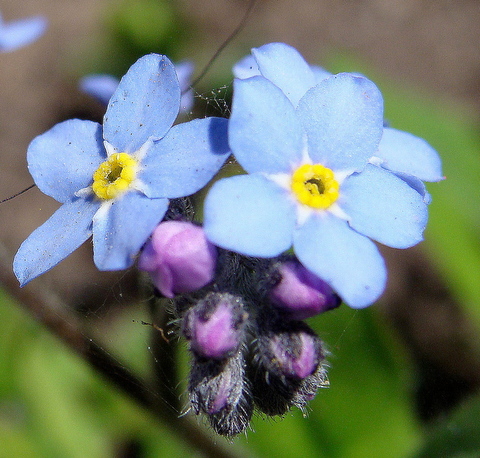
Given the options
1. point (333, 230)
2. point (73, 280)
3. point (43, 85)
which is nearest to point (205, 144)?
point (333, 230)

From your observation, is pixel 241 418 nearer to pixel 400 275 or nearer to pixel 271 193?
pixel 271 193

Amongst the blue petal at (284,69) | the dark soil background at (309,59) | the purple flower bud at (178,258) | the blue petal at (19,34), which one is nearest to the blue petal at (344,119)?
the blue petal at (284,69)

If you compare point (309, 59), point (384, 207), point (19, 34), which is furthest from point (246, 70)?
point (309, 59)

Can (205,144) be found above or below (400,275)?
above

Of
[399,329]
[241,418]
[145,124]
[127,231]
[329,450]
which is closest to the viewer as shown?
[127,231]

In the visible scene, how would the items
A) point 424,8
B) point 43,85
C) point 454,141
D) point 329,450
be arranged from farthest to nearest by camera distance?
point 424,8 → point 43,85 → point 454,141 → point 329,450

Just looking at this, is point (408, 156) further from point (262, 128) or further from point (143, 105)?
point (143, 105)

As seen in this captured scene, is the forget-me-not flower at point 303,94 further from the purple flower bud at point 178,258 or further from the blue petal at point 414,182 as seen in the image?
the purple flower bud at point 178,258
